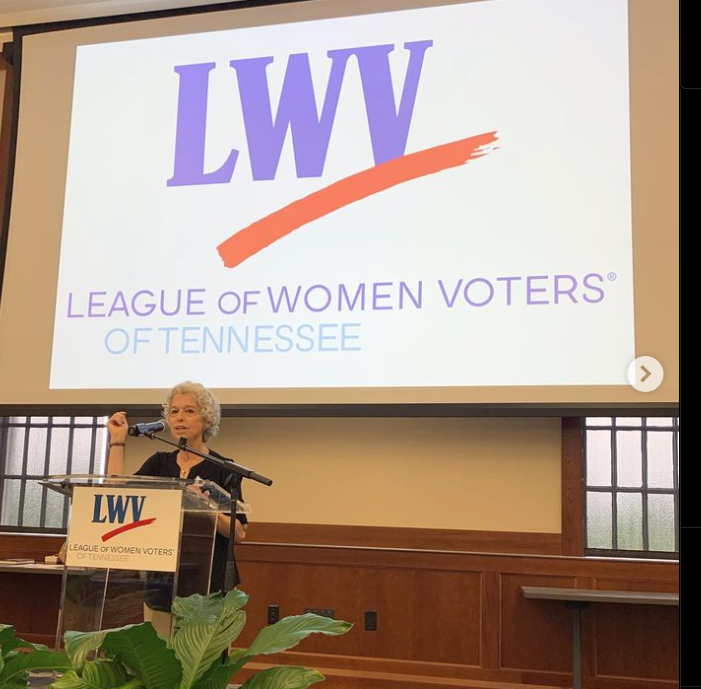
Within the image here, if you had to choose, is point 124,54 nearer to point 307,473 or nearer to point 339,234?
point 339,234

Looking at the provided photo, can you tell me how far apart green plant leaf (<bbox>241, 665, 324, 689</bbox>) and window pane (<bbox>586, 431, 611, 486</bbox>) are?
360cm

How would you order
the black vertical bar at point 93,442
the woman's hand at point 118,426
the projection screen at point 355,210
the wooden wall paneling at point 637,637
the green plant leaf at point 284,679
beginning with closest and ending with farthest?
the green plant leaf at point 284,679 < the woman's hand at point 118,426 < the projection screen at point 355,210 < the wooden wall paneling at point 637,637 < the black vertical bar at point 93,442

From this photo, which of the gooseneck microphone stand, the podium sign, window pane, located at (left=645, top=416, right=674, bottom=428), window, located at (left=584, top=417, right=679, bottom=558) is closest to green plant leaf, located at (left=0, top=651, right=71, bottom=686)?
the podium sign

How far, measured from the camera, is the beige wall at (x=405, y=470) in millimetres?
4215

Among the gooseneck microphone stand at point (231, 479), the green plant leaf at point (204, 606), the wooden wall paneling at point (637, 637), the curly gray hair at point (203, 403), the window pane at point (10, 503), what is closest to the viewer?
the green plant leaf at point (204, 606)

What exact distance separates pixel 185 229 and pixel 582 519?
2479 millimetres

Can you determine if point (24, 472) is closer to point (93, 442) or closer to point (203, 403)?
point (93, 442)

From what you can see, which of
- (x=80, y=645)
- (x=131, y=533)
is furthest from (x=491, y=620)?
(x=80, y=645)

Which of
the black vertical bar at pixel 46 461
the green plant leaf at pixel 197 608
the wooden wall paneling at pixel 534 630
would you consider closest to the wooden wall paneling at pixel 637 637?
the wooden wall paneling at pixel 534 630

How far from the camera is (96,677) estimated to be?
2.80 ft

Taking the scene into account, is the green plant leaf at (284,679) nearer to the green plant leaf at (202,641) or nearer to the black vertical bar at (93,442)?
the green plant leaf at (202,641)

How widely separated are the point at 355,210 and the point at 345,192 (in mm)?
109

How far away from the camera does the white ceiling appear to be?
4617 mm

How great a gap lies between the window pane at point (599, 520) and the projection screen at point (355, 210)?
0.72 metres
